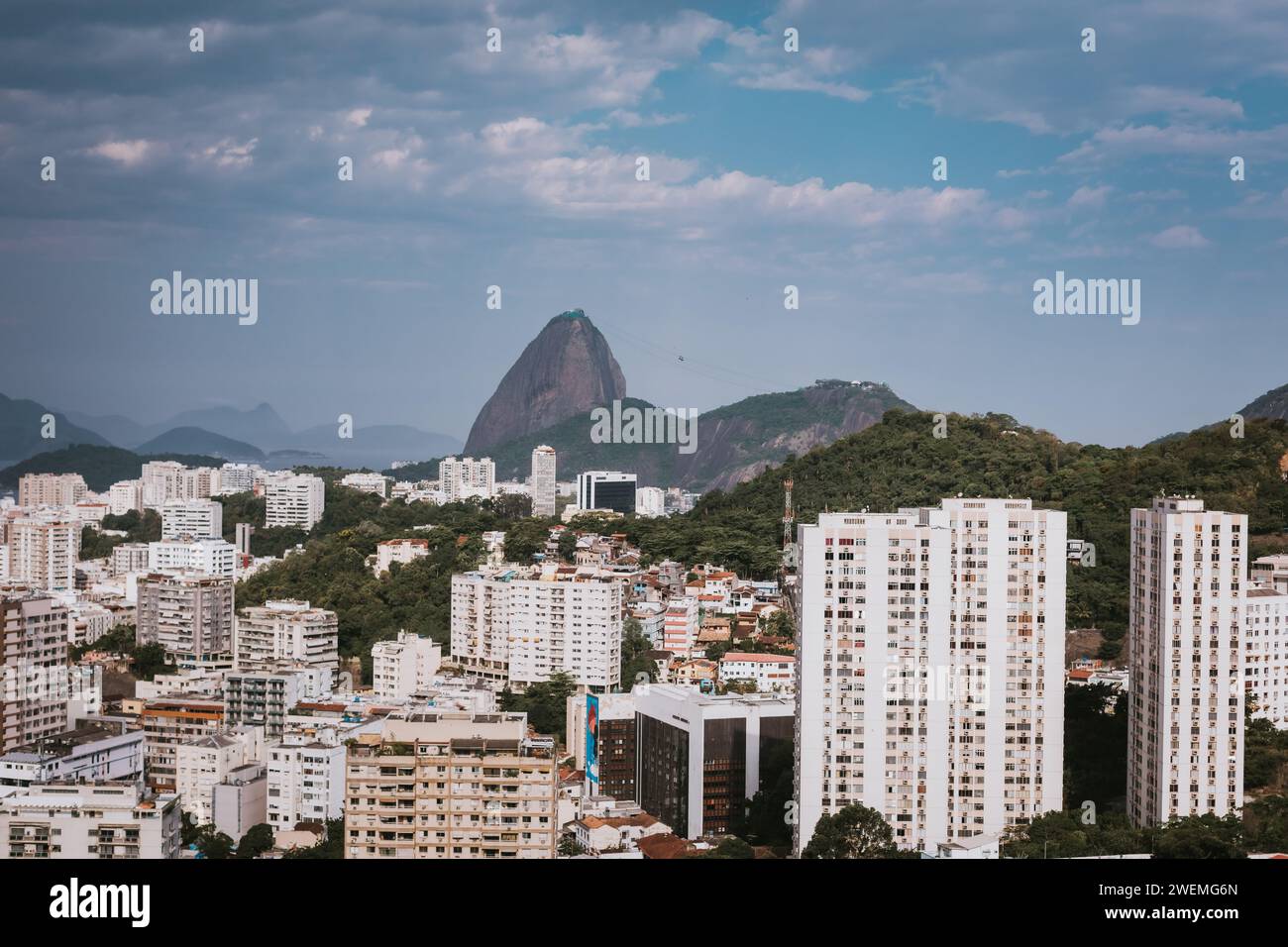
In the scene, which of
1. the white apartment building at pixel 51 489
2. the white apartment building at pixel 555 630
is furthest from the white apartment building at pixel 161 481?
the white apartment building at pixel 555 630

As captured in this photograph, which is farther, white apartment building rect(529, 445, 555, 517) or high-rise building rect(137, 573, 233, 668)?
white apartment building rect(529, 445, 555, 517)

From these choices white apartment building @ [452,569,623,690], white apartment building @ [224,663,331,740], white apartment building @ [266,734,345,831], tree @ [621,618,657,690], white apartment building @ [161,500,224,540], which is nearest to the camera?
white apartment building @ [266,734,345,831]

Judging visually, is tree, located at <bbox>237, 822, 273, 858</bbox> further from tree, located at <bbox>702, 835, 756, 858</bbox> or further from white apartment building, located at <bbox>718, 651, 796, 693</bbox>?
white apartment building, located at <bbox>718, 651, 796, 693</bbox>

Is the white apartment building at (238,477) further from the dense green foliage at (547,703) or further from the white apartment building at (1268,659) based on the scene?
the white apartment building at (1268,659)

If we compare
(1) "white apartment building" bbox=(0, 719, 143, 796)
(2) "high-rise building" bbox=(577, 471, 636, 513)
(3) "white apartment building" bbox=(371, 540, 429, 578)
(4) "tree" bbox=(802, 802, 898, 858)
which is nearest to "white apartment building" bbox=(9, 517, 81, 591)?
(3) "white apartment building" bbox=(371, 540, 429, 578)

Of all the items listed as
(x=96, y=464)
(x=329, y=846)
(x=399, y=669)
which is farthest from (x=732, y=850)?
(x=96, y=464)
